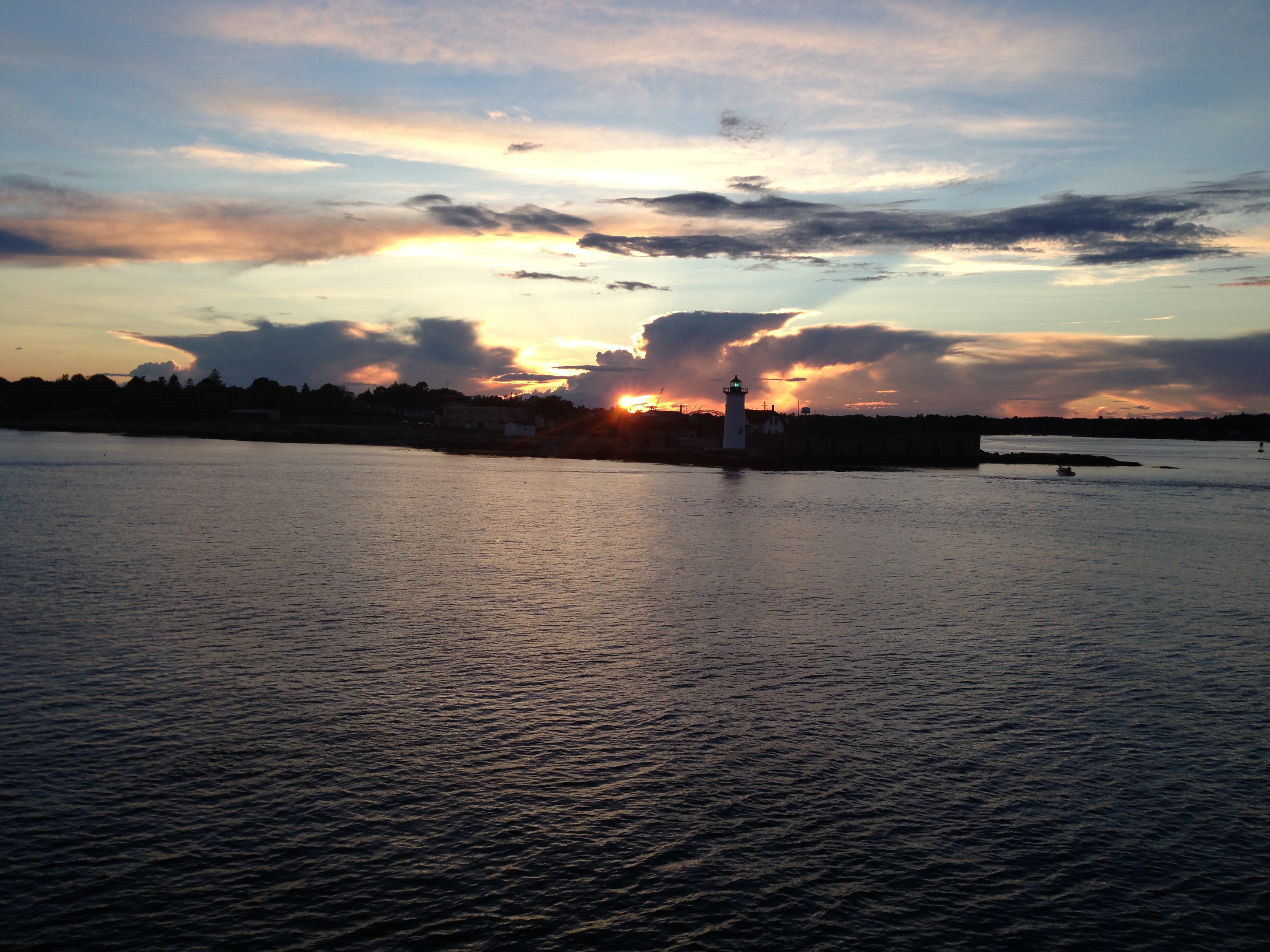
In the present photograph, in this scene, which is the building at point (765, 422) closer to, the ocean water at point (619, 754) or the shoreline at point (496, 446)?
the shoreline at point (496, 446)

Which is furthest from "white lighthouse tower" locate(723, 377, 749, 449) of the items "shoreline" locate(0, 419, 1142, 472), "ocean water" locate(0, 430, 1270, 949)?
"ocean water" locate(0, 430, 1270, 949)

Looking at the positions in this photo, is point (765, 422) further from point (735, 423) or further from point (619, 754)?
point (619, 754)

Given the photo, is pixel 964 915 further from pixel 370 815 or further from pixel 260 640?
pixel 260 640

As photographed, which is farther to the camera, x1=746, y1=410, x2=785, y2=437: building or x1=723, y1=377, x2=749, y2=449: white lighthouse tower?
x1=746, y1=410, x2=785, y2=437: building

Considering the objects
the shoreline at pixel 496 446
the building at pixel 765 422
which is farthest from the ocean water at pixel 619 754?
the building at pixel 765 422

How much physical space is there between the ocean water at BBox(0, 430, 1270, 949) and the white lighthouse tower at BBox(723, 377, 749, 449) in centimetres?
9200

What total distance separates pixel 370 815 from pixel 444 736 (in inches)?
127

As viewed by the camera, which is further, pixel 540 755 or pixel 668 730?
pixel 668 730

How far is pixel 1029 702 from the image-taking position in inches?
750

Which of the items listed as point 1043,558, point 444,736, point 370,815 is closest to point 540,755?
point 444,736

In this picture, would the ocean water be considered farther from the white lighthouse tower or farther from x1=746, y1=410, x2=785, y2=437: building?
x1=746, y1=410, x2=785, y2=437: building

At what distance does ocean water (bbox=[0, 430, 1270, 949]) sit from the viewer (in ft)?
35.7

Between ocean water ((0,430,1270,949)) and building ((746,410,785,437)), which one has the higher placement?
building ((746,410,785,437))

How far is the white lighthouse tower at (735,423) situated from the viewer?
129 metres
